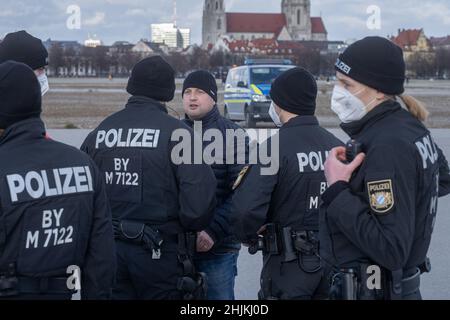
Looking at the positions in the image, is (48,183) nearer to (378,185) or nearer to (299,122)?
(378,185)

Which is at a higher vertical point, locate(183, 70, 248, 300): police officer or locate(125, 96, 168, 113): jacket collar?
locate(125, 96, 168, 113): jacket collar

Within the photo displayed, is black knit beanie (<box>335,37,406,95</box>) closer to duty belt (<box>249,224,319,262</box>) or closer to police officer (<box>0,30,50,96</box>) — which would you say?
duty belt (<box>249,224,319,262</box>)

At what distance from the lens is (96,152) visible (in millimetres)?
4004

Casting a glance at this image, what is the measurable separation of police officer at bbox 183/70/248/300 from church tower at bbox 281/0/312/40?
6414 inches

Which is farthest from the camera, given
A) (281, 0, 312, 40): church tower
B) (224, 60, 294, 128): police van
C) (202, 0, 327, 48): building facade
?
(281, 0, 312, 40): church tower

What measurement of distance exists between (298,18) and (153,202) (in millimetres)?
167423

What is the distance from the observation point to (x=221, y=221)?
181 inches

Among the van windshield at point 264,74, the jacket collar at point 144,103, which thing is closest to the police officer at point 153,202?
the jacket collar at point 144,103

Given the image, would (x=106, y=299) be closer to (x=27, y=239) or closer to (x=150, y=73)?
(x=27, y=239)

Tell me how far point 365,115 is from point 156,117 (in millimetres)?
1356

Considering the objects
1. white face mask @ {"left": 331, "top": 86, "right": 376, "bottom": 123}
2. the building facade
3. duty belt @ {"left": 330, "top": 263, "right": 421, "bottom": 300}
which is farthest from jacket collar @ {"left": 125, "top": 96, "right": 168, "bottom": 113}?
the building facade

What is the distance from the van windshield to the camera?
19.7 metres

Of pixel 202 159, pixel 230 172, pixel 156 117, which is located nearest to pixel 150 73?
pixel 156 117

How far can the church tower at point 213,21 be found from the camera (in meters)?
168
